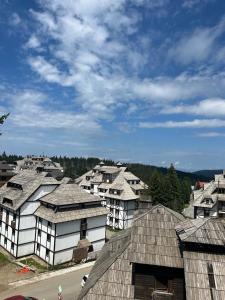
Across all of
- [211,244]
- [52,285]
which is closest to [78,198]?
[52,285]

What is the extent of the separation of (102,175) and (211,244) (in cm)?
7299

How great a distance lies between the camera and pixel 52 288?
35875 millimetres

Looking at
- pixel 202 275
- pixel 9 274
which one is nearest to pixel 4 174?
pixel 9 274

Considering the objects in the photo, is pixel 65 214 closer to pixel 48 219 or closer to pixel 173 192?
pixel 48 219

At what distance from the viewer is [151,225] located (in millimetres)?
28062

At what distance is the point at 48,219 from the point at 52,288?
11.4 meters

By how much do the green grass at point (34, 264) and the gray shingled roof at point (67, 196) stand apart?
31.4ft

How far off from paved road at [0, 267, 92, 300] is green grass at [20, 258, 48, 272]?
5.61 metres

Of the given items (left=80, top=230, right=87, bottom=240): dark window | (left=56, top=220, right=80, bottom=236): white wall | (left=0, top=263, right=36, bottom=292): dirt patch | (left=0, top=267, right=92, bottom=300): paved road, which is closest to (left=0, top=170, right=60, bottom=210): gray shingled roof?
(left=56, top=220, right=80, bottom=236): white wall

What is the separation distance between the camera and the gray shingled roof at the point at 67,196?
4716 cm

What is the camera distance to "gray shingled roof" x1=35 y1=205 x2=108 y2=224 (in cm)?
4519

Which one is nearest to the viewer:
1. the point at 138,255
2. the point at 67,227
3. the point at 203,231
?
the point at 138,255

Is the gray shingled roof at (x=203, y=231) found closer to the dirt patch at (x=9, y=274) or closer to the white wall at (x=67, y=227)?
the white wall at (x=67, y=227)

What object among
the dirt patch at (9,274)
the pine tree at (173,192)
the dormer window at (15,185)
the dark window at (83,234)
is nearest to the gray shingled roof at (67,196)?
the dark window at (83,234)
